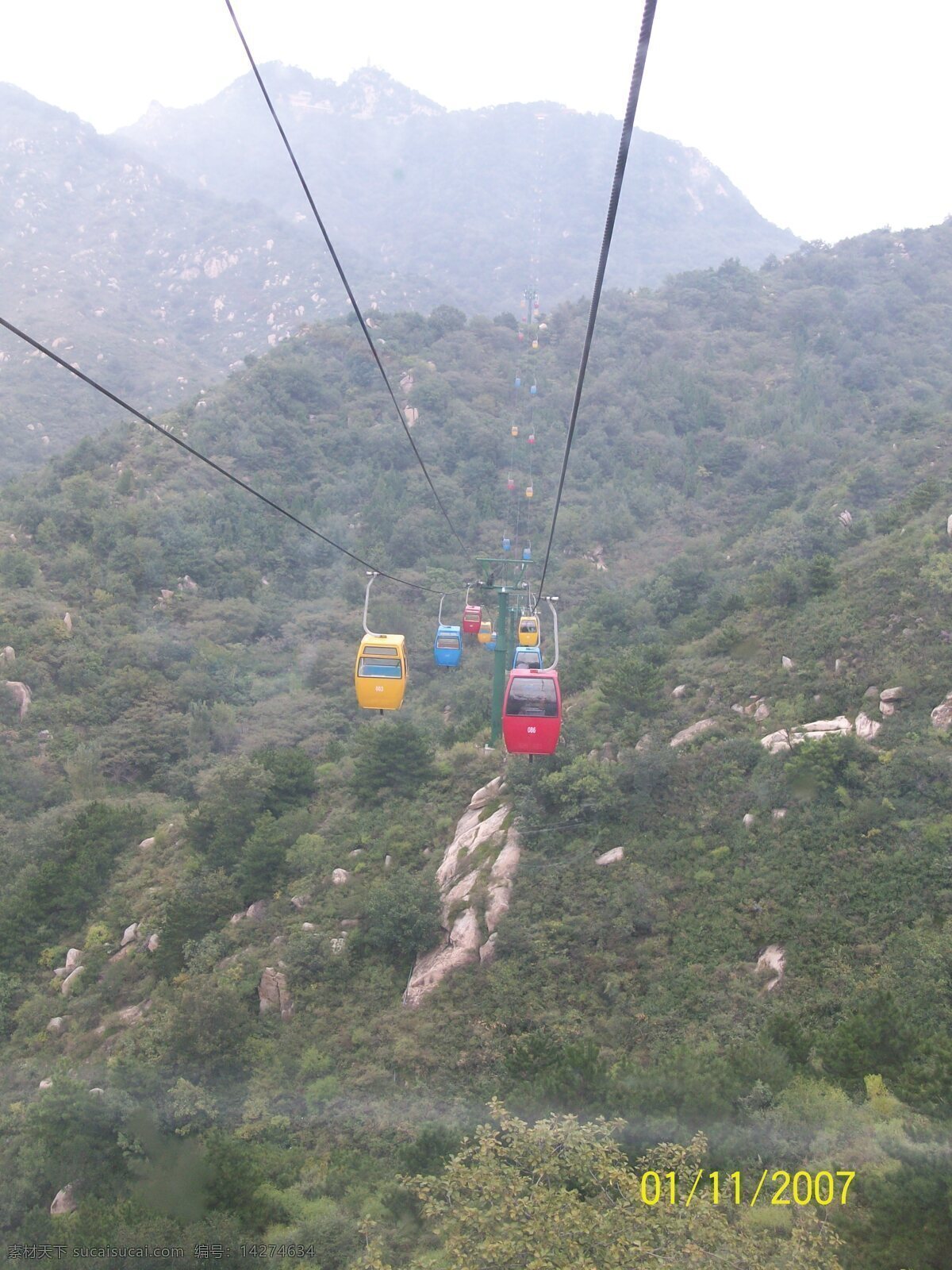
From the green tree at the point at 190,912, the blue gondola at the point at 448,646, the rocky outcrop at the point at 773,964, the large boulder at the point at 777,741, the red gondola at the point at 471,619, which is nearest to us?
the rocky outcrop at the point at 773,964

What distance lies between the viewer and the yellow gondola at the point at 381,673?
16234mm

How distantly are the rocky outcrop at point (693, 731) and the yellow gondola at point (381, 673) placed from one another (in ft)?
27.3

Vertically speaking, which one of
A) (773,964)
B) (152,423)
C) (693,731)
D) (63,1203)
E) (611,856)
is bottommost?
(63,1203)

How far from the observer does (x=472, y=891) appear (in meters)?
19.2

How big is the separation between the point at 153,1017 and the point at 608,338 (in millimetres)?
64646

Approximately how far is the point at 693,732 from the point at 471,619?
7810 millimetres

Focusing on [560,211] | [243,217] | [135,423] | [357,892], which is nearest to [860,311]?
[135,423]

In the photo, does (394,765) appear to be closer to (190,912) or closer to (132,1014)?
(190,912)

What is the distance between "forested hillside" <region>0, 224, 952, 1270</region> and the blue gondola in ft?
11.6

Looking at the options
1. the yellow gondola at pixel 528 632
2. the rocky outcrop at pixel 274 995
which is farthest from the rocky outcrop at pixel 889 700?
the rocky outcrop at pixel 274 995

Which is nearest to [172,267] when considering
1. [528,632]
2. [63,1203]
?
[528,632]

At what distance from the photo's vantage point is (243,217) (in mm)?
137375
